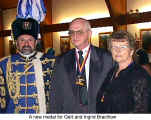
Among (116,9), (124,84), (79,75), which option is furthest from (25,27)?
(116,9)

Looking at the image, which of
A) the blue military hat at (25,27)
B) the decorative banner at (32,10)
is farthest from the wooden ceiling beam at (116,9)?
the blue military hat at (25,27)

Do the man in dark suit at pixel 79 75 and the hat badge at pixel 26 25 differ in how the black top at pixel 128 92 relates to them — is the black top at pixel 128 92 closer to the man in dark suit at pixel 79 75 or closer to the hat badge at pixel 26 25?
the man in dark suit at pixel 79 75

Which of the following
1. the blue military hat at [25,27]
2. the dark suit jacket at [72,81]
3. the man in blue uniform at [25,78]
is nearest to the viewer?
the dark suit jacket at [72,81]

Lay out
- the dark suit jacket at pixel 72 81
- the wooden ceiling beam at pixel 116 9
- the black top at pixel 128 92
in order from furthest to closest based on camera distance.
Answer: the wooden ceiling beam at pixel 116 9 → the dark suit jacket at pixel 72 81 → the black top at pixel 128 92

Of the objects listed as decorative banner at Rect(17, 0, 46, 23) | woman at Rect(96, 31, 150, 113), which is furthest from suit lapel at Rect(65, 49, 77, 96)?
decorative banner at Rect(17, 0, 46, 23)

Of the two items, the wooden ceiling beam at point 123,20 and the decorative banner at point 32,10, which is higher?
the wooden ceiling beam at point 123,20

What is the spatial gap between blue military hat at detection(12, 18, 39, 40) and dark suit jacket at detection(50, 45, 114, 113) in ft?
1.49

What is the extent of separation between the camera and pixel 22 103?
2469mm

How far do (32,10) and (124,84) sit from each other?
1.84 meters

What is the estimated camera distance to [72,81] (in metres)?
2.32

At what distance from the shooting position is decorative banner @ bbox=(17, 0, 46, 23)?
307 cm

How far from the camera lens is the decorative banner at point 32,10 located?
307 cm

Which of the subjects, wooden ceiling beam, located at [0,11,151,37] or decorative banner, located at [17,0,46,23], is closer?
decorative banner, located at [17,0,46,23]

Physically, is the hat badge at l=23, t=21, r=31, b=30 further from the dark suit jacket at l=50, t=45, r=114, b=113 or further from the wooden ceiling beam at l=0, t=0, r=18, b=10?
the wooden ceiling beam at l=0, t=0, r=18, b=10
